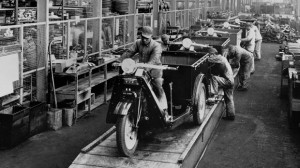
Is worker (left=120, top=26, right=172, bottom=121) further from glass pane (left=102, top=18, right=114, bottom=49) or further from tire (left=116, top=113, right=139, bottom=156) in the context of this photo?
glass pane (left=102, top=18, right=114, bottom=49)

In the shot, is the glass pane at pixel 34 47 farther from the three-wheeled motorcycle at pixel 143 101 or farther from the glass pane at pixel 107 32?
the glass pane at pixel 107 32

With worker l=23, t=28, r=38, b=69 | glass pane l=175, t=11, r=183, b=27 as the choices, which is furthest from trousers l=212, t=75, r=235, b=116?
glass pane l=175, t=11, r=183, b=27

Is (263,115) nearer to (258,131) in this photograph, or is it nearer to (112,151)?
(258,131)

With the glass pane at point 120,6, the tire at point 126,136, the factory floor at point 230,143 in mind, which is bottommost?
the factory floor at point 230,143

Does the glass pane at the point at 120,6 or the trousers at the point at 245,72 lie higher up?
the glass pane at the point at 120,6

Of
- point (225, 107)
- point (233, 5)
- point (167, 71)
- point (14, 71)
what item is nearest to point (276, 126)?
point (225, 107)

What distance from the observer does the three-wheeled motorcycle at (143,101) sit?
582 centimetres

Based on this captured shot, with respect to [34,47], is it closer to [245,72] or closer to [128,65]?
[128,65]

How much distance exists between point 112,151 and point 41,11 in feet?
12.9

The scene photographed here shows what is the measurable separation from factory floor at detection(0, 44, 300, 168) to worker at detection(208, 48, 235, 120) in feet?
1.09

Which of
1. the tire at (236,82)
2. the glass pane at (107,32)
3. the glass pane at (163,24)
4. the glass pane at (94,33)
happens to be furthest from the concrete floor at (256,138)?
the glass pane at (163,24)

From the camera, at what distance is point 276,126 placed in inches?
353

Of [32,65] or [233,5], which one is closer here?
[32,65]

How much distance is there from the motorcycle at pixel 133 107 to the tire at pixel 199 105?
40.4 inches
